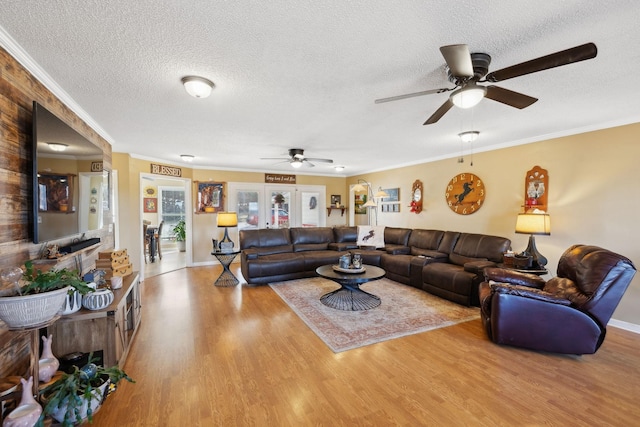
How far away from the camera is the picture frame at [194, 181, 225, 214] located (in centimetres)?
647

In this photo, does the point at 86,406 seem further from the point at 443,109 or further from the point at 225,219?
the point at 225,219

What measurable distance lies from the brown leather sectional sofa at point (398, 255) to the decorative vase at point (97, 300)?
8.35 feet

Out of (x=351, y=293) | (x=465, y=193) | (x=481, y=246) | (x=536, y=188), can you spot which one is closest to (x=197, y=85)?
(x=351, y=293)

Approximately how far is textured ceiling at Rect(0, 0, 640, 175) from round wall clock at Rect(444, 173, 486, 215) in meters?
1.34

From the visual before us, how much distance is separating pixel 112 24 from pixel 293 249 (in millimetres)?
4566

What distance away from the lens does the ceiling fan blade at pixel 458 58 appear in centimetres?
143

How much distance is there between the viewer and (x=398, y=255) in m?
5.30

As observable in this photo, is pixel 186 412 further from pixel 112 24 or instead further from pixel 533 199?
pixel 533 199

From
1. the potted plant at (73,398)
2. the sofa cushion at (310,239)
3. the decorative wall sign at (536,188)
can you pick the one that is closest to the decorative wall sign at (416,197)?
the sofa cushion at (310,239)

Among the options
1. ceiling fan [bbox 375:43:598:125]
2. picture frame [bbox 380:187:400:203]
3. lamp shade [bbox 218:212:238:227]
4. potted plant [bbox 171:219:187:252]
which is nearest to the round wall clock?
picture frame [bbox 380:187:400:203]

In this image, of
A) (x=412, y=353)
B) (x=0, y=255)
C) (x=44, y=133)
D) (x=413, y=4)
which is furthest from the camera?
(x=412, y=353)

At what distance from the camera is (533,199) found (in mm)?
3949

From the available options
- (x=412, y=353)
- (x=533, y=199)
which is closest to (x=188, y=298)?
(x=412, y=353)

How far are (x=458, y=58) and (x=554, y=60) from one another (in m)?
A: 0.50
